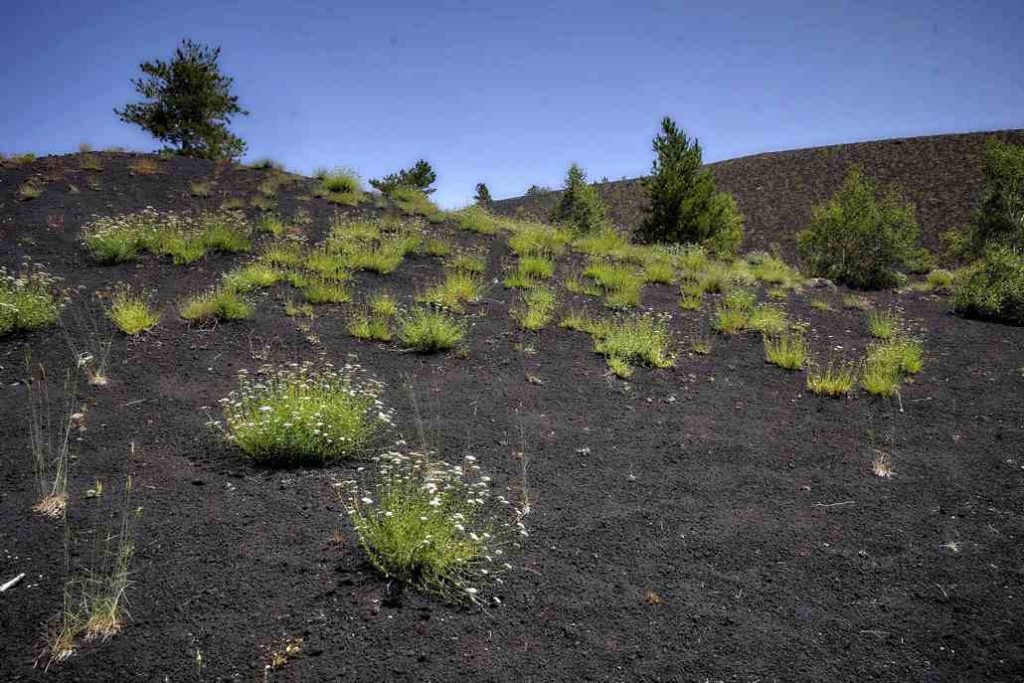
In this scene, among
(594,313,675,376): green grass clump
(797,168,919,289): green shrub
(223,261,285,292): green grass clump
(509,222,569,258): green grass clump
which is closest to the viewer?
(594,313,675,376): green grass clump

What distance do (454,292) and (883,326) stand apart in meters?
6.31

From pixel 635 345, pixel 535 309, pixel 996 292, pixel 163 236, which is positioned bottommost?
pixel 635 345

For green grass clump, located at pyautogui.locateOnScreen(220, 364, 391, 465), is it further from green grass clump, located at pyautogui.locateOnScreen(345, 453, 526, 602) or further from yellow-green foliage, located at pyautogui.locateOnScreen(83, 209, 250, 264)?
yellow-green foliage, located at pyautogui.locateOnScreen(83, 209, 250, 264)

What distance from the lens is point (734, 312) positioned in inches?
340

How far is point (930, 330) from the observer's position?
29.0 ft

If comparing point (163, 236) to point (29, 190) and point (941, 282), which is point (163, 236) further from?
point (941, 282)

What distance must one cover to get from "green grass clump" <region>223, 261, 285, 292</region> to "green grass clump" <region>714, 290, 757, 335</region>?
6580 mm

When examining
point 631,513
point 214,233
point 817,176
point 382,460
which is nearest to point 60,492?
point 382,460

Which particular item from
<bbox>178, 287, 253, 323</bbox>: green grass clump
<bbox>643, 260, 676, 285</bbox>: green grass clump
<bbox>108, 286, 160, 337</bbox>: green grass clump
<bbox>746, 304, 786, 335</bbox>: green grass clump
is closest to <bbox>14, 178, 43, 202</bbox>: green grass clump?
<bbox>108, 286, 160, 337</bbox>: green grass clump

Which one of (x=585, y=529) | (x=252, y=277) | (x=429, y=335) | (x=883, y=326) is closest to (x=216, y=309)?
(x=252, y=277)

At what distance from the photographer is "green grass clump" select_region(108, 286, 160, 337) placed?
6180mm

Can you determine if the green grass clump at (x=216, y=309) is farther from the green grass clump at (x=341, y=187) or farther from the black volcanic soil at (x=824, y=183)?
the black volcanic soil at (x=824, y=183)

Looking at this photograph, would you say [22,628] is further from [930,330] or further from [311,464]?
[930,330]

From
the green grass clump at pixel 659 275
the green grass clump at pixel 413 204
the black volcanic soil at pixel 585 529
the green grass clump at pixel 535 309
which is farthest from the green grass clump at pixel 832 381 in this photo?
the green grass clump at pixel 413 204
